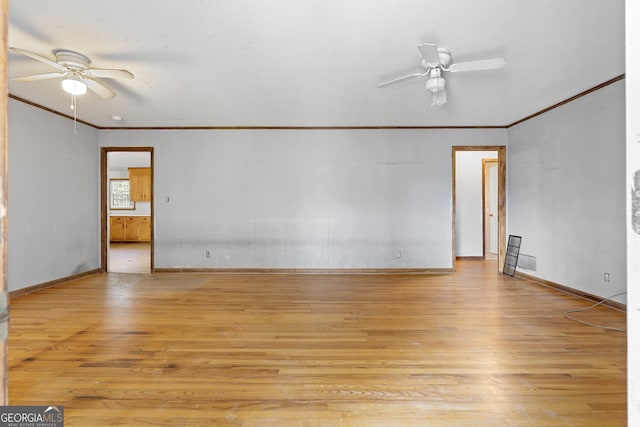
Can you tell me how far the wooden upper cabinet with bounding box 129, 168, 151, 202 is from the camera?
9.73m

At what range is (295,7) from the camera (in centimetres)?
217

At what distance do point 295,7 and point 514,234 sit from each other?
485 cm

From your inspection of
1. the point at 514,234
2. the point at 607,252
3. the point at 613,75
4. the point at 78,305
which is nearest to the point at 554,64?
the point at 613,75

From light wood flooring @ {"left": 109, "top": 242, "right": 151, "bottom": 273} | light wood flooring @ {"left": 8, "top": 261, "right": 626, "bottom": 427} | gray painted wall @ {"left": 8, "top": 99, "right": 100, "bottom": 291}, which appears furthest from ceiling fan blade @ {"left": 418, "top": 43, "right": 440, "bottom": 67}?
light wood flooring @ {"left": 109, "top": 242, "right": 151, "bottom": 273}

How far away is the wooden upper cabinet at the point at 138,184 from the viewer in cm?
973

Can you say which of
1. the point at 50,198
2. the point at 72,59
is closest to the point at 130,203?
the point at 50,198

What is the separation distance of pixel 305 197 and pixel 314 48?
291cm

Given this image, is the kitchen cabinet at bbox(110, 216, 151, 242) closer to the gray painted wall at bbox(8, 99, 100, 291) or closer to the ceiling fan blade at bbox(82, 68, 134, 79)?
the gray painted wall at bbox(8, 99, 100, 291)

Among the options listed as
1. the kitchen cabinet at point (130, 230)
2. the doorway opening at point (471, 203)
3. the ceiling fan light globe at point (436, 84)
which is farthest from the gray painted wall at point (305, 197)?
the kitchen cabinet at point (130, 230)

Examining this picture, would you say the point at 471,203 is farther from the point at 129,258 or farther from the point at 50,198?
the point at 129,258

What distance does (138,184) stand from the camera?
9766mm

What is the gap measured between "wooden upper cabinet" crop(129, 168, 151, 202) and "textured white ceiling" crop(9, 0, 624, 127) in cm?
577

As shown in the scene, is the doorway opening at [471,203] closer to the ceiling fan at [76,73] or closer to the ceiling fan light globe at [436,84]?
the ceiling fan light globe at [436,84]

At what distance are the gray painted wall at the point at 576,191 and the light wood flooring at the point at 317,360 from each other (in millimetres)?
550
